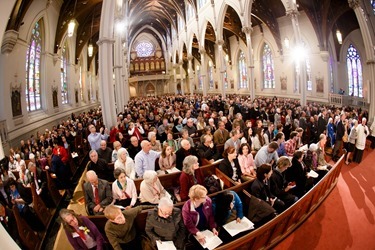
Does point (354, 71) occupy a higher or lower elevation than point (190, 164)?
higher

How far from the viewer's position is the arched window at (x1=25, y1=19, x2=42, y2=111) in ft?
41.2

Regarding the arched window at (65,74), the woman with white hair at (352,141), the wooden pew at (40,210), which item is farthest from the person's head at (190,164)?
the arched window at (65,74)

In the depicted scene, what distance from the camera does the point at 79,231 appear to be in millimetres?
3092

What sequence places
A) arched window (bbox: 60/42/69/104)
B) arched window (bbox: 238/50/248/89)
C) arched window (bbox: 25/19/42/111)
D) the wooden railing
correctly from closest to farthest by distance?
the wooden railing → arched window (bbox: 25/19/42/111) → arched window (bbox: 60/42/69/104) → arched window (bbox: 238/50/248/89)

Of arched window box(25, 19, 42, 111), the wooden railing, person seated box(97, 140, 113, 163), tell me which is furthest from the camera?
arched window box(25, 19, 42, 111)

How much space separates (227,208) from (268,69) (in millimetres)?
22963

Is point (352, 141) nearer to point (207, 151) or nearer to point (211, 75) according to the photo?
point (207, 151)

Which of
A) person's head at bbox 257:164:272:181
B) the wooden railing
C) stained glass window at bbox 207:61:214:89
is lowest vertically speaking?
the wooden railing

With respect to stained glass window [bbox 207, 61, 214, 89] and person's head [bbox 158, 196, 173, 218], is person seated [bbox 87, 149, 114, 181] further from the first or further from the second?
stained glass window [bbox 207, 61, 214, 89]

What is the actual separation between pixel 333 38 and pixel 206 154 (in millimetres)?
17358

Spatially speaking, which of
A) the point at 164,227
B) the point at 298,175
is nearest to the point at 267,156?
the point at 298,175

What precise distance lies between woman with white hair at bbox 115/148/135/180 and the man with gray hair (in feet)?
0.39

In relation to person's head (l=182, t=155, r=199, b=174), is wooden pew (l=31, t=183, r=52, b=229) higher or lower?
lower

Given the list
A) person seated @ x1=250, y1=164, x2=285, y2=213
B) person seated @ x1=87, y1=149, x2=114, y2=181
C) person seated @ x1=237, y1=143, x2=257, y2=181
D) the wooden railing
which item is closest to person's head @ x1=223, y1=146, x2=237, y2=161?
person seated @ x1=237, y1=143, x2=257, y2=181
